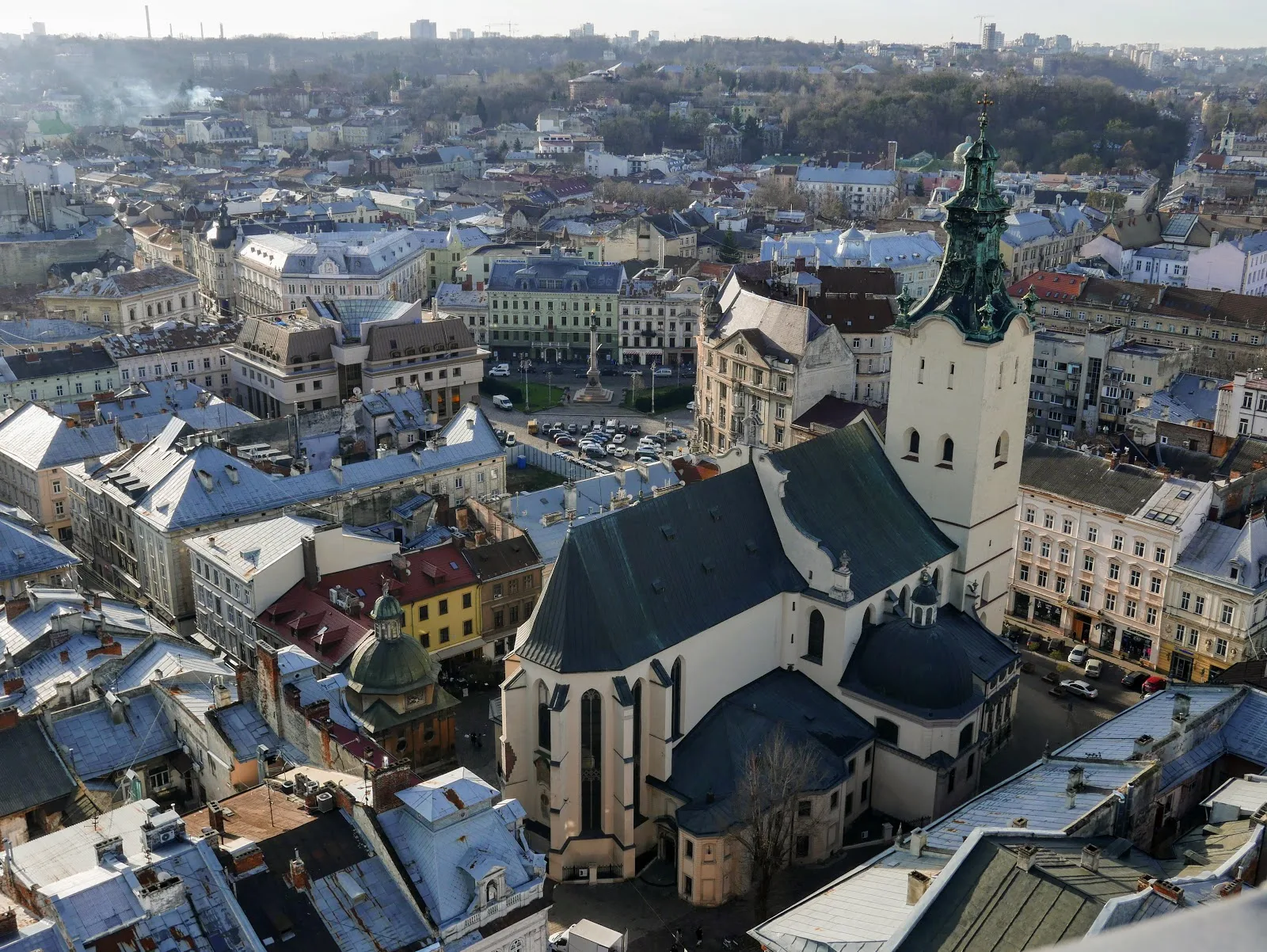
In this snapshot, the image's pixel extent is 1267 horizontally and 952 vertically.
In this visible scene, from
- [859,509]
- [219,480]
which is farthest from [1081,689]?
[219,480]

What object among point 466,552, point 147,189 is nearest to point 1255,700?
point 466,552

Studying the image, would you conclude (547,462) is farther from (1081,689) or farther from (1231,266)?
(1231,266)

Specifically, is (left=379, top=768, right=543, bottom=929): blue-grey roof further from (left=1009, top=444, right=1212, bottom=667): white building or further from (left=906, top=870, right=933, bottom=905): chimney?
(left=1009, top=444, right=1212, bottom=667): white building

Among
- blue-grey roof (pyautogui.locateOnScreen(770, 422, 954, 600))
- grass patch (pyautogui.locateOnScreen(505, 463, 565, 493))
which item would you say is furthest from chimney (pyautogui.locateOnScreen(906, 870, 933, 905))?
grass patch (pyautogui.locateOnScreen(505, 463, 565, 493))

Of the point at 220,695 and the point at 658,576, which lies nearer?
the point at 220,695

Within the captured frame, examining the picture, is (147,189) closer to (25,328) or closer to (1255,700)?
(25,328)
